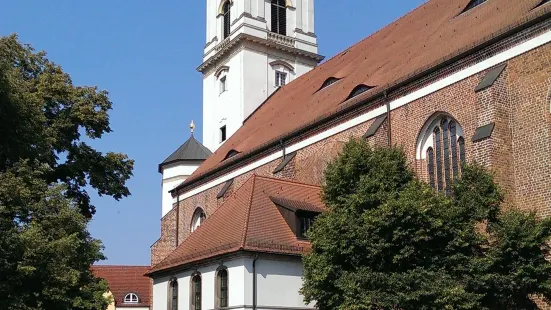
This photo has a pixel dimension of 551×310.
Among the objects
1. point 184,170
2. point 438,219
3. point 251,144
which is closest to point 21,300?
point 438,219

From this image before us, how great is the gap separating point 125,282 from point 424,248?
1499 inches

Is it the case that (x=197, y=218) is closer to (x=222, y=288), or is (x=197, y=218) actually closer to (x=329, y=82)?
(x=329, y=82)

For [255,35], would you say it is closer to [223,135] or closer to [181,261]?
[223,135]

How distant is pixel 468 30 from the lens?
21.7 meters

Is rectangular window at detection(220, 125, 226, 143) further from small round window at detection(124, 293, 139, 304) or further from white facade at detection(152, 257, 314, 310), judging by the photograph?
small round window at detection(124, 293, 139, 304)

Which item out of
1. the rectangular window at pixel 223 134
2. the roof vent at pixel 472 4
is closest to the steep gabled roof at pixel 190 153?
the rectangular window at pixel 223 134

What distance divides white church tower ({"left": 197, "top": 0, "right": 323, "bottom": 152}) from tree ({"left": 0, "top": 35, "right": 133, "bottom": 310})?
11530mm

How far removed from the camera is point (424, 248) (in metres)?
16.5

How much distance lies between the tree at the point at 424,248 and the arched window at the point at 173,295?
642 cm

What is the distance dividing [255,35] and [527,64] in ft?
65.9

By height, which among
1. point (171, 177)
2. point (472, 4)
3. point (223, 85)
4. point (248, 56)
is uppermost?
point (248, 56)

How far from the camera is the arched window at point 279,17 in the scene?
38219 mm

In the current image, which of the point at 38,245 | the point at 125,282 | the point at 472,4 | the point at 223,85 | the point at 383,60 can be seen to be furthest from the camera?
the point at 125,282

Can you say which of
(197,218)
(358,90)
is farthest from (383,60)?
(197,218)
